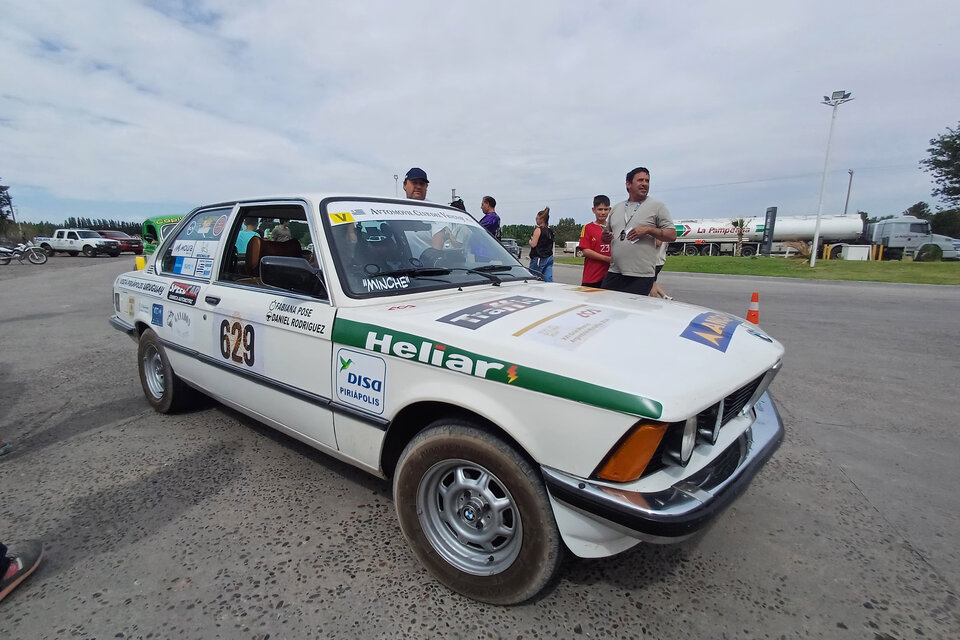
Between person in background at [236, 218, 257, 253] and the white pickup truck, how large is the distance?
104ft

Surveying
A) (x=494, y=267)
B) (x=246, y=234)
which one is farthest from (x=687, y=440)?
(x=246, y=234)

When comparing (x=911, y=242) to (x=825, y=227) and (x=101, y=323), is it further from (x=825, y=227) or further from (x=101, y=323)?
(x=101, y=323)

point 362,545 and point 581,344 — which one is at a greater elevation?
point 581,344

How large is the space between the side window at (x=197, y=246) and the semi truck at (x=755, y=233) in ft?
120

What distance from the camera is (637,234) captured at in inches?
168

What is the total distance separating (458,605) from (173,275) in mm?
3178

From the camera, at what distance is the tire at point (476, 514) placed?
5.51 ft

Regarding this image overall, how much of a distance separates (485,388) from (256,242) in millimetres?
2447

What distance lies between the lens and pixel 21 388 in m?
4.23

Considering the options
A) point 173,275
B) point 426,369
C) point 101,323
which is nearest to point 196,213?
point 173,275

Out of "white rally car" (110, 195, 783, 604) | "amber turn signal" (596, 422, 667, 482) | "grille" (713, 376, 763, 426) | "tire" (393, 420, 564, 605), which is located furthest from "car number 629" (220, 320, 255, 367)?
"grille" (713, 376, 763, 426)

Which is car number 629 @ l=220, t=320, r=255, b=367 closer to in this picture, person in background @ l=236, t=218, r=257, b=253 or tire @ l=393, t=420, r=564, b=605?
person in background @ l=236, t=218, r=257, b=253

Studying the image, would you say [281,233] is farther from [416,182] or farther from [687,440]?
[687,440]

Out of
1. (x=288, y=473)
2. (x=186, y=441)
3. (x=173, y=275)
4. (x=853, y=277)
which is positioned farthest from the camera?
(x=853, y=277)
